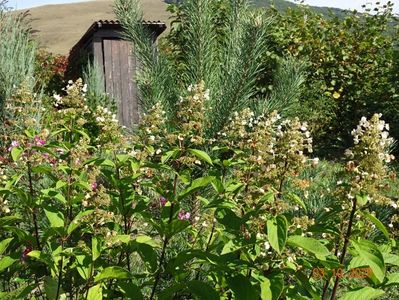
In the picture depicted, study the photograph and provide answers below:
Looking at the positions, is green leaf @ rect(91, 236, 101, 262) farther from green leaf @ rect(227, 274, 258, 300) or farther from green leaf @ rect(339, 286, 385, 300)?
green leaf @ rect(339, 286, 385, 300)

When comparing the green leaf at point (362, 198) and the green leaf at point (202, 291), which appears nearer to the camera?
the green leaf at point (362, 198)

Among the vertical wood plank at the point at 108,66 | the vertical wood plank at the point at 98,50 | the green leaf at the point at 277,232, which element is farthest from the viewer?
the vertical wood plank at the point at 98,50

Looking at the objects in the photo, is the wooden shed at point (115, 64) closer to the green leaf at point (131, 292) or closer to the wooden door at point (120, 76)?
the wooden door at point (120, 76)

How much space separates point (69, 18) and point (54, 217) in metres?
96.6

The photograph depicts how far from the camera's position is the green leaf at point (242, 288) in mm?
2033

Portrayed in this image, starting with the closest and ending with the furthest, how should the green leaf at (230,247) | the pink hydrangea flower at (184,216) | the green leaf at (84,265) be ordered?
the green leaf at (230,247) → the green leaf at (84,265) → the pink hydrangea flower at (184,216)

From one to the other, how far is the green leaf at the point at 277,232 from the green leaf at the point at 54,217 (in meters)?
1.08

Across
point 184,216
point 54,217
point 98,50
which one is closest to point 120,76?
point 98,50

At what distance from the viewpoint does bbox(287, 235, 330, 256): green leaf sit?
1.92 metres

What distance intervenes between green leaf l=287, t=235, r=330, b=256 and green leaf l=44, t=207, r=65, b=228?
1147 millimetres

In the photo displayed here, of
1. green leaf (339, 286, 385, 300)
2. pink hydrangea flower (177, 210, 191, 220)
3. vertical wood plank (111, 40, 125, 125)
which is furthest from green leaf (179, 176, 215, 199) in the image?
vertical wood plank (111, 40, 125, 125)

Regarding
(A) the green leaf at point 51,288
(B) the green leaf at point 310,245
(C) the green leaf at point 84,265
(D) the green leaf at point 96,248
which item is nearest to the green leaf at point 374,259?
(B) the green leaf at point 310,245

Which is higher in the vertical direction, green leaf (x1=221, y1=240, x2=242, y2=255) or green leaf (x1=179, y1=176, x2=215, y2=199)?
green leaf (x1=179, y1=176, x2=215, y2=199)

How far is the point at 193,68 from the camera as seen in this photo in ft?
13.2
